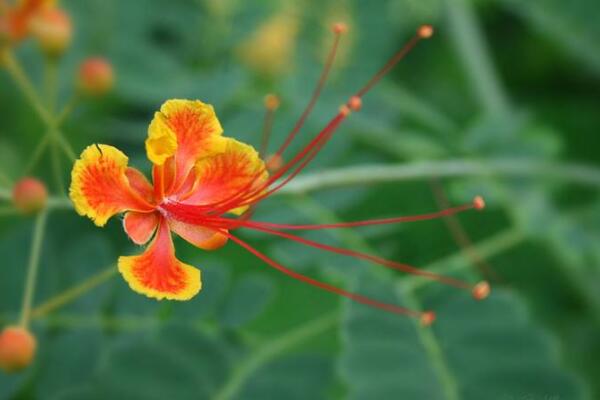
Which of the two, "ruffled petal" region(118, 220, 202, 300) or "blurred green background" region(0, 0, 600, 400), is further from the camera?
"blurred green background" region(0, 0, 600, 400)

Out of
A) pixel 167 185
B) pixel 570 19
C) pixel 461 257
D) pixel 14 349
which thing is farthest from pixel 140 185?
pixel 570 19

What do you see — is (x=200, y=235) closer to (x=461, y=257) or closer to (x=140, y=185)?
(x=140, y=185)

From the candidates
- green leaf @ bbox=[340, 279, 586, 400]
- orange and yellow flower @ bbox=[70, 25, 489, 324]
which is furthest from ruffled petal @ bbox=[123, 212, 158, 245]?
green leaf @ bbox=[340, 279, 586, 400]

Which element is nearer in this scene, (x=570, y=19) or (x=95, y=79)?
(x=95, y=79)

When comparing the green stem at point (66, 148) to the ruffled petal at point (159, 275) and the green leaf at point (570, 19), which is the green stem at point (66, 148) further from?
the green leaf at point (570, 19)

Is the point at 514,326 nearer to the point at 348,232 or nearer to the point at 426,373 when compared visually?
the point at 426,373

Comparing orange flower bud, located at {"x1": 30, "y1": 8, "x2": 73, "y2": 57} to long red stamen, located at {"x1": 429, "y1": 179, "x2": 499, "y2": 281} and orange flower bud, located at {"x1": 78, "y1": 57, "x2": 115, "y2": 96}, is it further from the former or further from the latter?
long red stamen, located at {"x1": 429, "y1": 179, "x2": 499, "y2": 281}

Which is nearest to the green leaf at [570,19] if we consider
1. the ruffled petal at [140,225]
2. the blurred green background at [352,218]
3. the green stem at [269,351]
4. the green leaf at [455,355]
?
the blurred green background at [352,218]
